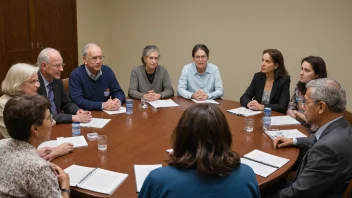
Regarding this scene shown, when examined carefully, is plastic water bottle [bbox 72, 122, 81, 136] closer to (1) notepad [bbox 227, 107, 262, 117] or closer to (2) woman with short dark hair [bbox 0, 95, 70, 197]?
(2) woman with short dark hair [bbox 0, 95, 70, 197]

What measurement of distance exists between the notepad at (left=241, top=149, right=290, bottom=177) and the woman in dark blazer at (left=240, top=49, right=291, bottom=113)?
1261 millimetres

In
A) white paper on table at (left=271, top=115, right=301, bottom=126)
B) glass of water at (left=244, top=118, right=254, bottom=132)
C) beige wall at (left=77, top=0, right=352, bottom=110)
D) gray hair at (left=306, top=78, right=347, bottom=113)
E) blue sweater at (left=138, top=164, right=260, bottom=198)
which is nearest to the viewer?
blue sweater at (left=138, top=164, right=260, bottom=198)

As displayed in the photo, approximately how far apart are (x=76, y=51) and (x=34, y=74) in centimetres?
292

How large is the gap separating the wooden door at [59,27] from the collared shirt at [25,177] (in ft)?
11.4

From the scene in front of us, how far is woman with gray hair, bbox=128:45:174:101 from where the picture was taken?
13.5 ft

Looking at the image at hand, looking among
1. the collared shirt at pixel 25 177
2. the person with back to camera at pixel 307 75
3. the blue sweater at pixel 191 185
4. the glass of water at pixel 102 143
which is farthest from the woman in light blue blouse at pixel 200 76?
the blue sweater at pixel 191 185

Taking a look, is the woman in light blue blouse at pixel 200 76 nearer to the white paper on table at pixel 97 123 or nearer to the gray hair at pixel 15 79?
the white paper on table at pixel 97 123

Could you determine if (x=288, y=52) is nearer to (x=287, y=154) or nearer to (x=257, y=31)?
(x=257, y=31)

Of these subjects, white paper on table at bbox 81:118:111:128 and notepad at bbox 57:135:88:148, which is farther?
white paper on table at bbox 81:118:111:128

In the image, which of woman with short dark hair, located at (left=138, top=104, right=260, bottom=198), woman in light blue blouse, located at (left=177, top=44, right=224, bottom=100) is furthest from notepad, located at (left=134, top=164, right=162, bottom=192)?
woman in light blue blouse, located at (left=177, top=44, right=224, bottom=100)

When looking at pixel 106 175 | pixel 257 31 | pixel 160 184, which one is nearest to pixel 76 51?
pixel 257 31

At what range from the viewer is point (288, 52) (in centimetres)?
521

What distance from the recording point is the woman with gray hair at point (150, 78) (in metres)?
4.12

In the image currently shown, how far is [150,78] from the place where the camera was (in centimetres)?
426
